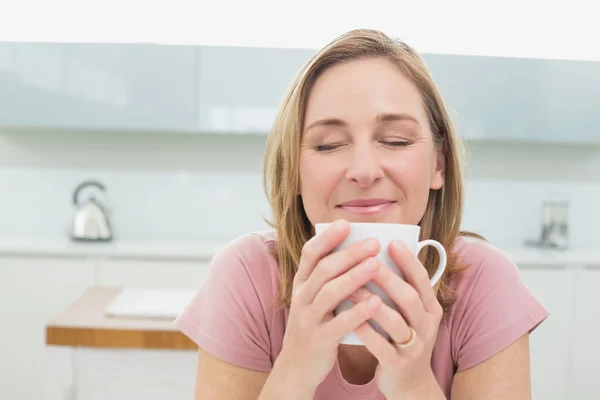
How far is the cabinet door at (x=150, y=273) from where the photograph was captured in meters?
3.03

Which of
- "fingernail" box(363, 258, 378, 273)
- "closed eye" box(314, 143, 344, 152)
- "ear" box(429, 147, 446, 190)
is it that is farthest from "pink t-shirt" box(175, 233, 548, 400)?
"fingernail" box(363, 258, 378, 273)

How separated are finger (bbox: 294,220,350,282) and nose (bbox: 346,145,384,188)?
19cm

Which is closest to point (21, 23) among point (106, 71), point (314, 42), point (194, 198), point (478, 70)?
point (106, 71)

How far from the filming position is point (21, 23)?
3.39 m

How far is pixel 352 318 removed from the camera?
76 cm

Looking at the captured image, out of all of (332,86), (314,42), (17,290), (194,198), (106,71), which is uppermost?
(314,42)

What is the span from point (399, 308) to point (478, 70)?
262cm

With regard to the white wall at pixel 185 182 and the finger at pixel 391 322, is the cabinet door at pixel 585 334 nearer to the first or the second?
the white wall at pixel 185 182

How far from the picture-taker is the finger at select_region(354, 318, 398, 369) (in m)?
0.77

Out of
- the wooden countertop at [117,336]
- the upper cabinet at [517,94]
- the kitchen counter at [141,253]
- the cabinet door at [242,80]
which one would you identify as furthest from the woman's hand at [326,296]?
the upper cabinet at [517,94]

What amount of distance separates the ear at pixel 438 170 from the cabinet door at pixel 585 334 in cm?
225

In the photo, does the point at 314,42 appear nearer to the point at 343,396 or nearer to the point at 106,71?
the point at 106,71

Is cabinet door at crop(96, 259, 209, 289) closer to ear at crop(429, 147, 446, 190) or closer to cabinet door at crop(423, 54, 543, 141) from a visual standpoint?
cabinet door at crop(423, 54, 543, 141)

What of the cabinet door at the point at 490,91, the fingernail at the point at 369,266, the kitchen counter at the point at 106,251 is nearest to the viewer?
the fingernail at the point at 369,266
